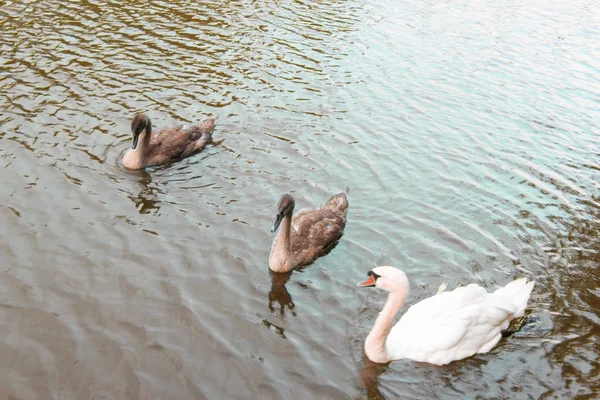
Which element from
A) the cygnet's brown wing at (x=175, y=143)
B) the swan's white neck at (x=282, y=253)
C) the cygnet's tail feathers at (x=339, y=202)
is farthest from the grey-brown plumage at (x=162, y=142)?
the swan's white neck at (x=282, y=253)

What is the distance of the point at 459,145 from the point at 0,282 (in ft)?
32.0

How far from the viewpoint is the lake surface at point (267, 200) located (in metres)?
7.46

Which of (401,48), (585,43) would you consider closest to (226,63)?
(401,48)

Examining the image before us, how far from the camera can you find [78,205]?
9.98 metres

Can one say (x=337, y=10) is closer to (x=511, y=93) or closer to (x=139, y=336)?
(x=511, y=93)

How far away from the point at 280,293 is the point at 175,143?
4545mm

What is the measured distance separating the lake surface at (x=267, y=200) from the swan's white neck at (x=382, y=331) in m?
0.19

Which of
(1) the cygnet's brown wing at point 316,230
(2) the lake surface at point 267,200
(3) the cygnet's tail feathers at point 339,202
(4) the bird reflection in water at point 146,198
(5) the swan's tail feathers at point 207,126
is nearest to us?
(2) the lake surface at point 267,200

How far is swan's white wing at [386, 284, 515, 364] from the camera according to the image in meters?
7.77

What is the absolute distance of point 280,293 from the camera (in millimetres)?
8852

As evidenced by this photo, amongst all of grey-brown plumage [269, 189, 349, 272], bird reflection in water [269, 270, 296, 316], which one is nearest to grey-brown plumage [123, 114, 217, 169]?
grey-brown plumage [269, 189, 349, 272]

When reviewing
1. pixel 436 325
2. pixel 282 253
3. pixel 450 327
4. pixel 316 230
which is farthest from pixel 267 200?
pixel 450 327

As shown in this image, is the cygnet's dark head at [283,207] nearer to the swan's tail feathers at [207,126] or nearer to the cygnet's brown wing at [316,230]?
the cygnet's brown wing at [316,230]

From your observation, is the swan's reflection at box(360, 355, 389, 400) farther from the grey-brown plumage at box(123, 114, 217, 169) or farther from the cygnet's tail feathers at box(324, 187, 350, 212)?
the grey-brown plumage at box(123, 114, 217, 169)
